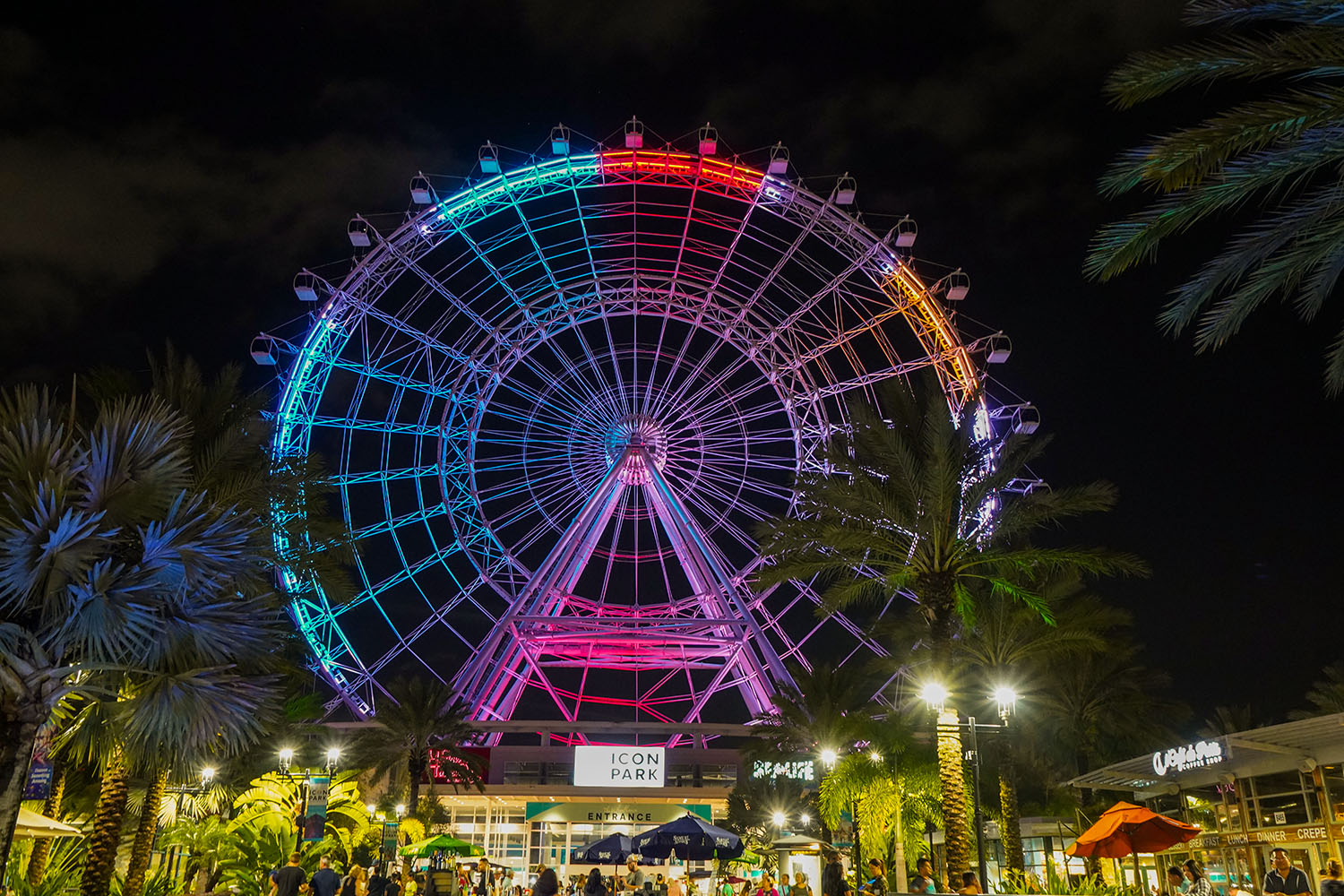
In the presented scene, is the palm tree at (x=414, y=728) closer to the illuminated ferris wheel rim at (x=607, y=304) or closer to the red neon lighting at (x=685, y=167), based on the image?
the illuminated ferris wheel rim at (x=607, y=304)

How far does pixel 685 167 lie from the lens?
103ft

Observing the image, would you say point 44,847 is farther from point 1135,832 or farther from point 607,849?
point 1135,832

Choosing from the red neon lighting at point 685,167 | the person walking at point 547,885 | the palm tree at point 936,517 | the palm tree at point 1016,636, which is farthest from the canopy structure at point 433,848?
the red neon lighting at point 685,167

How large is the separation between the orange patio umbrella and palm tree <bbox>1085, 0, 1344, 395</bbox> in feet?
24.3

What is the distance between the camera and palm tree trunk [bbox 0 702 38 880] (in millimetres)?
10070

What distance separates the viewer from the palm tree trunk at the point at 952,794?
1680 cm

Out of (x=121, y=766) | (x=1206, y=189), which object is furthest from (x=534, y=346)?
(x=1206, y=189)

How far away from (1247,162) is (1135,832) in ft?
31.2

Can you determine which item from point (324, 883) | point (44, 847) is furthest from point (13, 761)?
point (44, 847)

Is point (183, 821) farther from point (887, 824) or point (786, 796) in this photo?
point (786, 796)

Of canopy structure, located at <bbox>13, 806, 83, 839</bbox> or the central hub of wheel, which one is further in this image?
the central hub of wheel

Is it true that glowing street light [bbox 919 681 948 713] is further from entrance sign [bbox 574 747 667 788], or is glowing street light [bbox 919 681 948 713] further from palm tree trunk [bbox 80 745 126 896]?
entrance sign [bbox 574 747 667 788]

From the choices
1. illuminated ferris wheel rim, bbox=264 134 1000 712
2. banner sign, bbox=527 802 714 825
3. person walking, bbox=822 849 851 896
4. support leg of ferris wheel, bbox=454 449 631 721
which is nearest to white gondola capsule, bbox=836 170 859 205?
illuminated ferris wheel rim, bbox=264 134 1000 712

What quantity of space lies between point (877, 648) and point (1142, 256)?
23.3 metres
